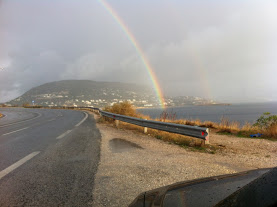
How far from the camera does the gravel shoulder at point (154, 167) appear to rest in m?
3.44

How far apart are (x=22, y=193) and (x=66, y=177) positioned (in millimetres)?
867

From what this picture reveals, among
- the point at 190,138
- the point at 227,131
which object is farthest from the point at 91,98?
the point at 190,138

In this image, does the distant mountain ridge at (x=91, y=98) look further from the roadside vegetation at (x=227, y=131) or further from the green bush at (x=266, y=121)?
the green bush at (x=266, y=121)

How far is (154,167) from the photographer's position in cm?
475

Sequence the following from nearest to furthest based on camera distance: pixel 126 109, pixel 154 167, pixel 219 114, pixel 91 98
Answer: pixel 154 167 → pixel 126 109 → pixel 219 114 → pixel 91 98

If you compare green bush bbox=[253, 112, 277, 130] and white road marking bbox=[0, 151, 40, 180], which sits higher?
green bush bbox=[253, 112, 277, 130]

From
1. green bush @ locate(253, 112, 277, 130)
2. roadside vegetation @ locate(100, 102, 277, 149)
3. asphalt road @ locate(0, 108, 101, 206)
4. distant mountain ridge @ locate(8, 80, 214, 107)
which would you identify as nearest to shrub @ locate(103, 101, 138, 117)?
roadside vegetation @ locate(100, 102, 277, 149)

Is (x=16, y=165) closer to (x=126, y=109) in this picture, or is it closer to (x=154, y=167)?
(x=154, y=167)

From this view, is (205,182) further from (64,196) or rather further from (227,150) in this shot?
(227,150)

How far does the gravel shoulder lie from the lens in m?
3.44

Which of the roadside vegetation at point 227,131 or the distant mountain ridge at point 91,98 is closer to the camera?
the roadside vegetation at point 227,131

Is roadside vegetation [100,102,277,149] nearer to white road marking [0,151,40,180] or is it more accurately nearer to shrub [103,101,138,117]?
shrub [103,101,138,117]

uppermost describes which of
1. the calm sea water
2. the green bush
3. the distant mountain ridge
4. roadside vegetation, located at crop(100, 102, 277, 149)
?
the distant mountain ridge

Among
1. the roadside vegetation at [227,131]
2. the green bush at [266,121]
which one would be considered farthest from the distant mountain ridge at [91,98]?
the green bush at [266,121]
